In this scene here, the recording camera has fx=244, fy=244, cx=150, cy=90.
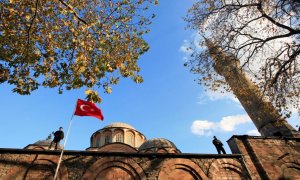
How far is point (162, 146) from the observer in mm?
18922

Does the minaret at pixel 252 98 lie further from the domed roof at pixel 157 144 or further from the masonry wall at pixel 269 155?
the domed roof at pixel 157 144

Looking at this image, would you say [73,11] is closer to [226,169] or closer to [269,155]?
[226,169]

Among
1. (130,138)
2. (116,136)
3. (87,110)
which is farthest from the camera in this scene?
(130,138)

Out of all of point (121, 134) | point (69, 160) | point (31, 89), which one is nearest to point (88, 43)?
point (31, 89)

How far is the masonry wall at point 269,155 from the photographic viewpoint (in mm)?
11891

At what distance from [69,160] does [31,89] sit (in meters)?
3.58

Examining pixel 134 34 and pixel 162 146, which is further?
pixel 162 146

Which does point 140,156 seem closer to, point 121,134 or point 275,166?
point 275,166

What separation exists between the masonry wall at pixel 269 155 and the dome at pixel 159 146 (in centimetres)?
619

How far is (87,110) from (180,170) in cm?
516

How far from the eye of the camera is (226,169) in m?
11.9

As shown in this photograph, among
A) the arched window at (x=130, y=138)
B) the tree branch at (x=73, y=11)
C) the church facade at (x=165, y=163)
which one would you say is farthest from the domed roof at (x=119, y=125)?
the tree branch at (x=73, y=11)

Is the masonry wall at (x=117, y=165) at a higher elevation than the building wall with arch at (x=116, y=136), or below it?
below

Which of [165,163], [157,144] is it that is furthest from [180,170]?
[157,144]
